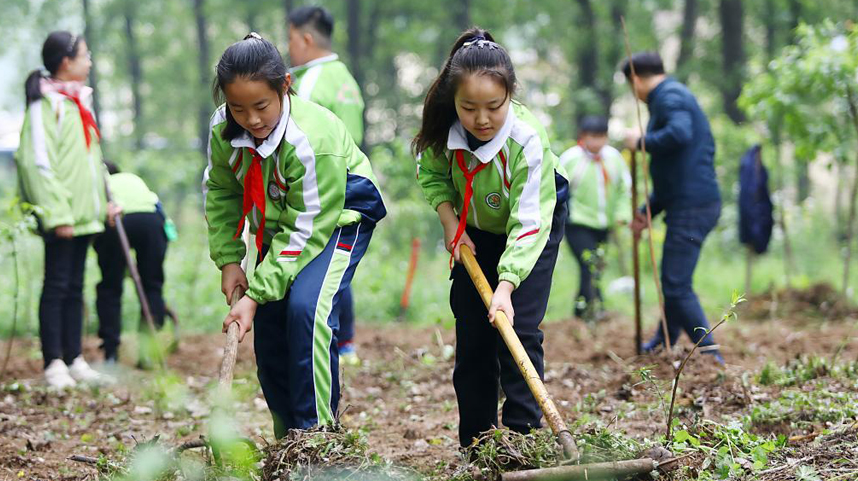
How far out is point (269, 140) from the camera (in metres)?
3.12

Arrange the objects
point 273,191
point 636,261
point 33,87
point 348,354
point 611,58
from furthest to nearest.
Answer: point 611,58 → point 348,354 → point 33,87 → point 636,261 → point 273,191

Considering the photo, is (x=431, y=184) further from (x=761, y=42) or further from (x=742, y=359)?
(x=761, y=42)

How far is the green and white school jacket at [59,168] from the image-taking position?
510 centimetres

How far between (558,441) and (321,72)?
3.12 metres

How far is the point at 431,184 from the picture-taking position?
3.50 metres

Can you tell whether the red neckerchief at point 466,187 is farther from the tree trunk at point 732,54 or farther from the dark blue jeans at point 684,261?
the tree trunk at point 732,54

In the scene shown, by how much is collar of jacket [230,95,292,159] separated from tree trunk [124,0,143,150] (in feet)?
76.7

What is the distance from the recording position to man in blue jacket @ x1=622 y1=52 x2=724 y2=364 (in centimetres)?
514

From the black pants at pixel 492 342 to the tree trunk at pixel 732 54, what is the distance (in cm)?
1471

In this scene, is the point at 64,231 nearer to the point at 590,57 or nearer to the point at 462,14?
the point at 590,57

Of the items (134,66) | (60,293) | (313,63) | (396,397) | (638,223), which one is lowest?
(396,397)

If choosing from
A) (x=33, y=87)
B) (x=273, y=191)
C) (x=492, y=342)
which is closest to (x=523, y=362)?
(x=492, y=342)

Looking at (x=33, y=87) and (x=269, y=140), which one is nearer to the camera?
(x=269, y=140)

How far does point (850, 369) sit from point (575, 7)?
61.4 feet
